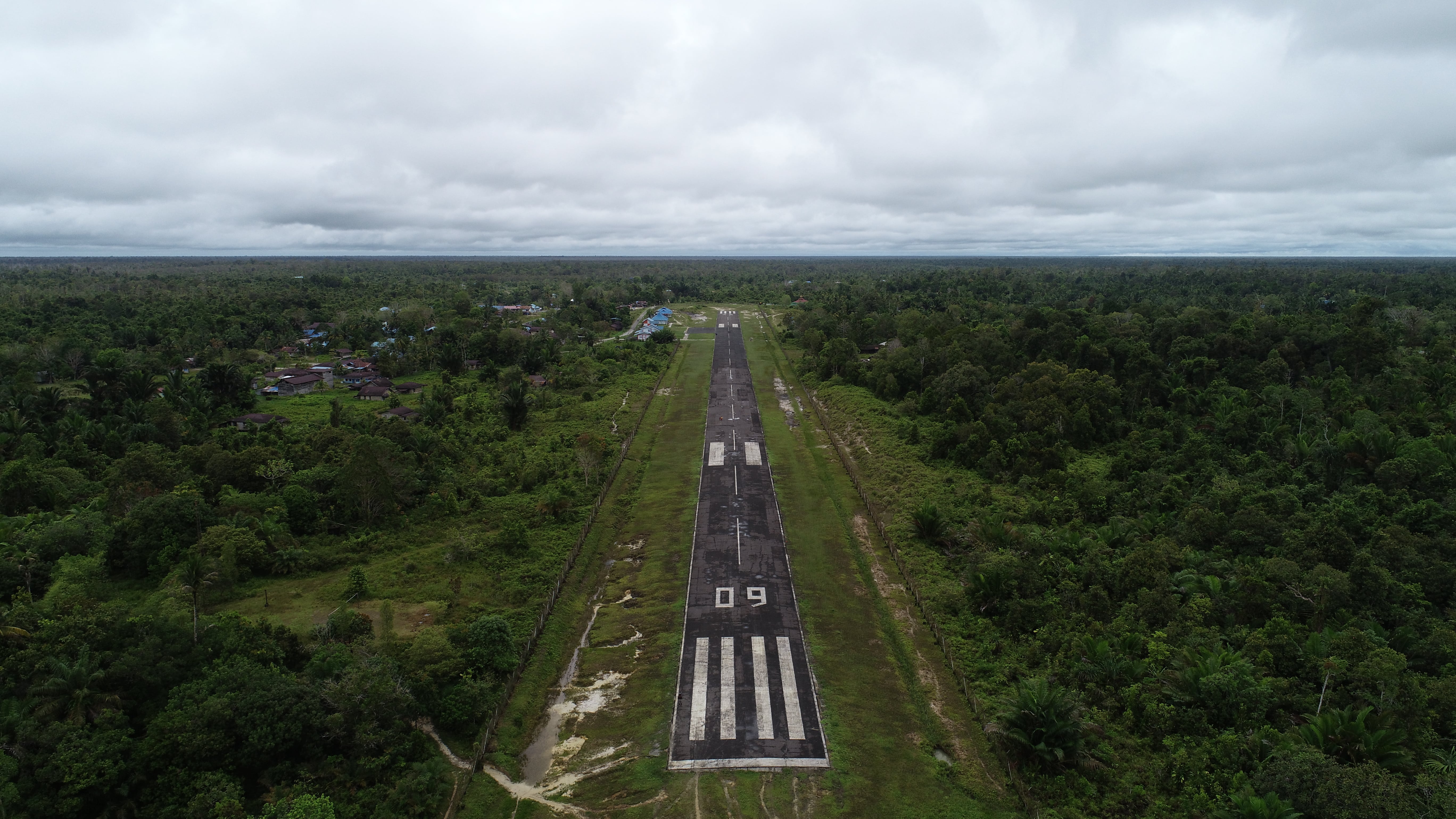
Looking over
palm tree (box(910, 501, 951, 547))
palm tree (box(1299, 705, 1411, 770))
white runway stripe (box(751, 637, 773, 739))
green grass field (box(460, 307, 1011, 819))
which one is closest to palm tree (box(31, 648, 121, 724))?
green grass field (box(460, 307, 1011, 819))

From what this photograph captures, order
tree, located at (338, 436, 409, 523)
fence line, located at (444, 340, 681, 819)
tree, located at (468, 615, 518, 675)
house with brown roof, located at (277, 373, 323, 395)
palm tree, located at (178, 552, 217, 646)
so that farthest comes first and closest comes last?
house with brown roof, located at (277, 373, 323, 395), tree, located at (338, 436, 409, 523), palm tree, located at (178, 552, 217, 646), tree, located at (468, 615, 518, 675), fence line, located at (444, 340, 681, 819)

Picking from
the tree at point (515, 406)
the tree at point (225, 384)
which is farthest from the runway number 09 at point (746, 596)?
the tree at point (225, 384)

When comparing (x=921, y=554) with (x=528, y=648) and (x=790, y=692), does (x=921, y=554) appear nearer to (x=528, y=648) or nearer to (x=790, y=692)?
(x=790, y=692)

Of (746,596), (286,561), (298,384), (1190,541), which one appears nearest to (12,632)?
(286,561)

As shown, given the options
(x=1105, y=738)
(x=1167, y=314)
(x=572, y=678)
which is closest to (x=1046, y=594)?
(x=1105, y=738)

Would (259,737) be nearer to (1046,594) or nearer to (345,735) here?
(345,735)

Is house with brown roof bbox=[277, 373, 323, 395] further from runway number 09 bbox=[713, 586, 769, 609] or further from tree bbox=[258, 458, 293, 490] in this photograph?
runway number 09 bbox=[713, 586, 769, 609]
